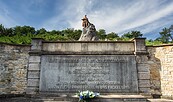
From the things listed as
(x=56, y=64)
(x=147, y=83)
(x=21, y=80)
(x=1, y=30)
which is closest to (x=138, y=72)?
(x=147, y=83)

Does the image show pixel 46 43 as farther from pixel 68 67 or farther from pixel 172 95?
pixel 172 95

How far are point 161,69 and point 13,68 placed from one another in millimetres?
7222

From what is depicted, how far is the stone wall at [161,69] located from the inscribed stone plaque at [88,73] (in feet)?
3.99

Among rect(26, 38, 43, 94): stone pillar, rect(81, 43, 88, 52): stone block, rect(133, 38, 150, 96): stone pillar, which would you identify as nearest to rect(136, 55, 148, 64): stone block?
rect(133, 38, 150, 96): stone pillar

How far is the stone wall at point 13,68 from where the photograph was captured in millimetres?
8368

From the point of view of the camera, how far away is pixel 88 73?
8102mm

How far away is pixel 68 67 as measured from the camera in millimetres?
8141

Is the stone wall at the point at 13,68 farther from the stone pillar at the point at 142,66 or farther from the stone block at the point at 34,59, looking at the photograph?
the stone pillar at the point at 142,66

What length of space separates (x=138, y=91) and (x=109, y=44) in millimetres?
2503

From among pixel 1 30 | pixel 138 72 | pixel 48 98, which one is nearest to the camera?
pixel 48 98

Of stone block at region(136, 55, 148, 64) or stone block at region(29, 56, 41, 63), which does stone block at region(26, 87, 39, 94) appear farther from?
stone block at region(136, 55, 148, 64)

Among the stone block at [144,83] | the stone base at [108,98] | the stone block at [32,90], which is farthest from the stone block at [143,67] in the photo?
the stone block at [32,90]

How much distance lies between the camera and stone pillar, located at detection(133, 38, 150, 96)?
7.91m

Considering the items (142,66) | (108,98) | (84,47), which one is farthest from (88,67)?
(142,66)
